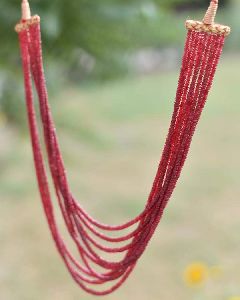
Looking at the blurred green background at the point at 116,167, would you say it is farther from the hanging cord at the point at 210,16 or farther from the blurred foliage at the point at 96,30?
the hanging cord at the point at 210,16

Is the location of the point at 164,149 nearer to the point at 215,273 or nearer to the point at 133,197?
the point at 215,273

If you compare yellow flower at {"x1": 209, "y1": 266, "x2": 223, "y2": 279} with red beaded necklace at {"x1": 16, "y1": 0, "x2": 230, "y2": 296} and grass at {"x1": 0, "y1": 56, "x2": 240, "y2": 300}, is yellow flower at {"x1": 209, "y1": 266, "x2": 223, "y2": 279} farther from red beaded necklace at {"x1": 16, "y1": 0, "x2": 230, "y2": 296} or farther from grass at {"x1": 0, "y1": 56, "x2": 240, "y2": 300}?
red beaded necklace at {"x1": 16, "y1": 0, "x2": 230, "y2": 296}

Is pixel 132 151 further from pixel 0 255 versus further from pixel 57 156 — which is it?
pixel 57 156

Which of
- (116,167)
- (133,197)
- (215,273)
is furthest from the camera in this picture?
(116,167)

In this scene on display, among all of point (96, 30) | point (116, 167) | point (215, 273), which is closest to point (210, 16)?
point (96, 30)

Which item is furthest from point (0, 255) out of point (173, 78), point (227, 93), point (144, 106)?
point (173, 78)

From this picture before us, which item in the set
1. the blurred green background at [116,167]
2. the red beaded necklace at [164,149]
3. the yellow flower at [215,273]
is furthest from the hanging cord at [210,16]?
the yellow flower at [215,273]
